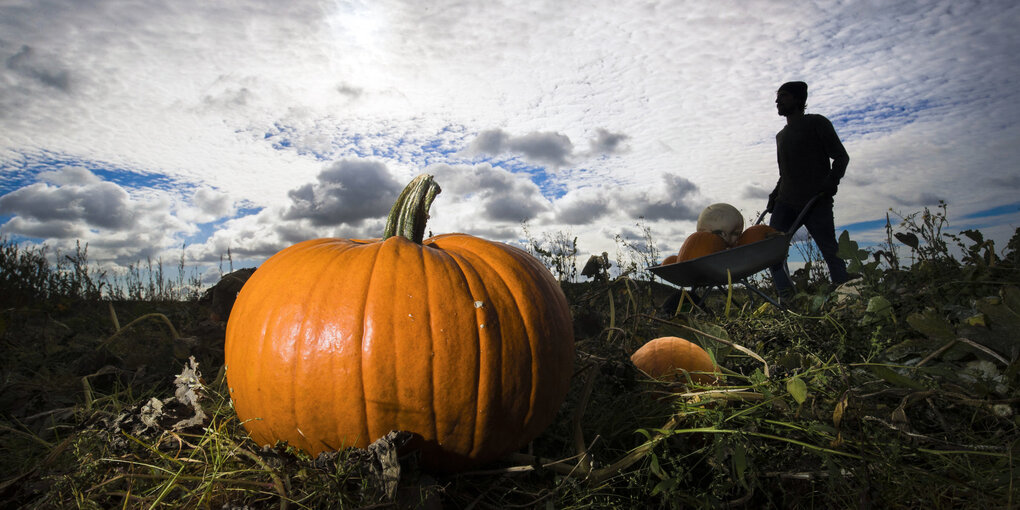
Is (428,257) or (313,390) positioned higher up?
(428,257)

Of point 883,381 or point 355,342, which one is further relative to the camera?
point 883,381

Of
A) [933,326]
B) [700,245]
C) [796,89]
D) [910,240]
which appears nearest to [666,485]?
[933,326]

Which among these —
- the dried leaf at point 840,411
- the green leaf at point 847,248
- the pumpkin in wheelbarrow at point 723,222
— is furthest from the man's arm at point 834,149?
the dried leaf at point 840,411

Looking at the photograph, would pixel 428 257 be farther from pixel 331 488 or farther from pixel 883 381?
pixel 883 381

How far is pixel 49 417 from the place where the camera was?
2.37 m

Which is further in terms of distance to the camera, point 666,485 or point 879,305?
point 879,305

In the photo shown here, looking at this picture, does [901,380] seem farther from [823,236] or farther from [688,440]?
[823,236]

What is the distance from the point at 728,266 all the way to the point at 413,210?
3.81m

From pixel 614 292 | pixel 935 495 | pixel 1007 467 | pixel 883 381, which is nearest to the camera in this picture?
Result: pixel 935 495

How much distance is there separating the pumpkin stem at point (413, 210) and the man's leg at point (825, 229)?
5768 mm

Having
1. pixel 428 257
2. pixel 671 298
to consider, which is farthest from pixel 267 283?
pixel 671 298

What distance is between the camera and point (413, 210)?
1.90m

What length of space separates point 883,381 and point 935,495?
0.72 m

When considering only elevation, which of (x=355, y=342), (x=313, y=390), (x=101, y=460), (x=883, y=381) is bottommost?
(x=883, y=381)
